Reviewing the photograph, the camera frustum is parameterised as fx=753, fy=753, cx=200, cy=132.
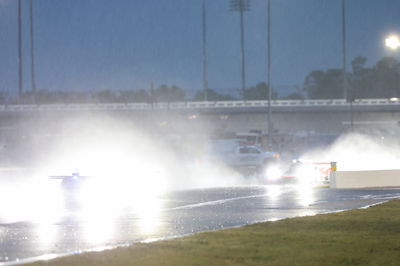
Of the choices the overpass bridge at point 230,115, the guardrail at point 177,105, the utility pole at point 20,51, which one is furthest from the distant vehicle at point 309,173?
the utility pole at point 20,51

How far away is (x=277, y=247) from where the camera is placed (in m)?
12.5

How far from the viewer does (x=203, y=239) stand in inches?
531

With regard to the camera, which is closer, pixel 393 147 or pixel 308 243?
pixel 308 243

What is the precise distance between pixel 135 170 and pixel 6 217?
13449mm

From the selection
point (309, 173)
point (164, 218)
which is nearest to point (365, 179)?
point (309, 173)

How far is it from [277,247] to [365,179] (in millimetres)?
20243

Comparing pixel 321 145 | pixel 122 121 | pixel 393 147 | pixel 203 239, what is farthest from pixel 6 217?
pixel 122 121

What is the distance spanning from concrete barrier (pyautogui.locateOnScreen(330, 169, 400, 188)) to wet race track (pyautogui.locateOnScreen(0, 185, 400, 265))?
2444 mm

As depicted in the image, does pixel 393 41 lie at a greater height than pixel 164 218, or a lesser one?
greater

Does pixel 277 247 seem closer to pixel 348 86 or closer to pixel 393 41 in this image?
pixel 393 41

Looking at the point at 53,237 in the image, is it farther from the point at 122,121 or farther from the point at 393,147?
the point at 122,121

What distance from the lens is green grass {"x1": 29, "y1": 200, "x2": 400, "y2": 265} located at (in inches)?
434

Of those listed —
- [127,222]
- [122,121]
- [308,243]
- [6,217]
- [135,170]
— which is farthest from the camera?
[122,121]

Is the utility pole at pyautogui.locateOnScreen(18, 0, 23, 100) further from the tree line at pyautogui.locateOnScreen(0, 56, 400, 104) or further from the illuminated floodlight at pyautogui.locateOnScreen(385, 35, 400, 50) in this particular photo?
the illuminated floodlight at pyautogui.locateOnScreen(385, 35, 400, 50)
